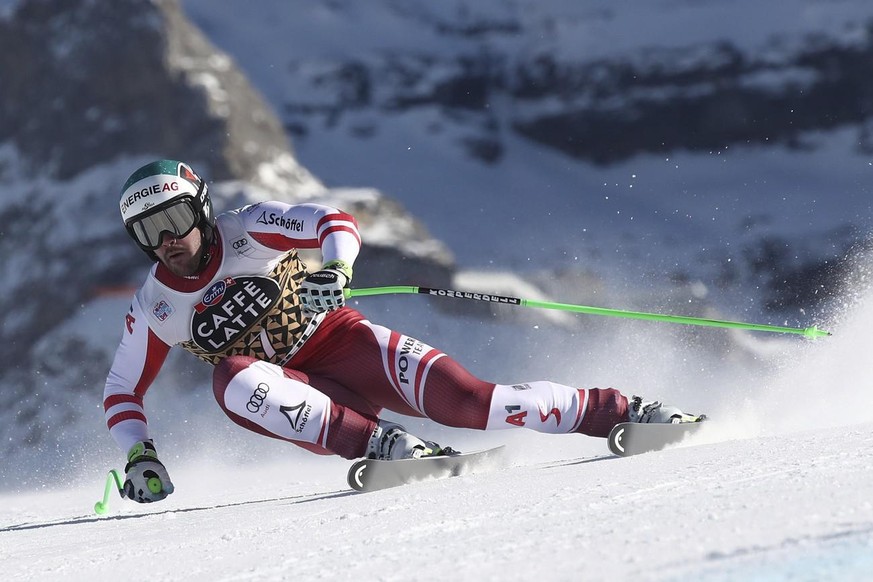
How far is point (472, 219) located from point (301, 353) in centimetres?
908

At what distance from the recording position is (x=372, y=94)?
14117 mm

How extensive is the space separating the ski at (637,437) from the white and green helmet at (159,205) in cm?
152

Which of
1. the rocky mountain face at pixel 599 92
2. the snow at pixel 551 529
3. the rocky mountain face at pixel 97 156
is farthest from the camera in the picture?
the rocky mountain face at pixel 599 92

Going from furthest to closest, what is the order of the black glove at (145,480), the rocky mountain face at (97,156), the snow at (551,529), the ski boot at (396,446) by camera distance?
1. the rocky mountain face at (97,156)
2. the black glove at (145,480)
3. the ski boot at (396,446)
4. the snow at (551,529)

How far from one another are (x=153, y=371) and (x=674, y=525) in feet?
7.45

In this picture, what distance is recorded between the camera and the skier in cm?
311

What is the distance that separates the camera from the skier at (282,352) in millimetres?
3107

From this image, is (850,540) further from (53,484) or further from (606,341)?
(606,341)

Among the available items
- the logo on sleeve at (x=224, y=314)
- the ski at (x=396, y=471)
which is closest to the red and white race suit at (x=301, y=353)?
the logo on sleeve at (x=224, y=314)

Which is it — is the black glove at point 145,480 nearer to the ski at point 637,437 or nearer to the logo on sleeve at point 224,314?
the logo on sleeve at point 224,314

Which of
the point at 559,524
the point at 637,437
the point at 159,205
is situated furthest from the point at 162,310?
the point at 559,524

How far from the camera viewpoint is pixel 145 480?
10.6 ft

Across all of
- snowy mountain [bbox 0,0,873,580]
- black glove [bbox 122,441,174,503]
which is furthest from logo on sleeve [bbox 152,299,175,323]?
snowy mountain [bbox 0,0,873,580]

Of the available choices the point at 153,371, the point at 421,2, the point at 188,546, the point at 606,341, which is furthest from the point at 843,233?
the point at 188,546
